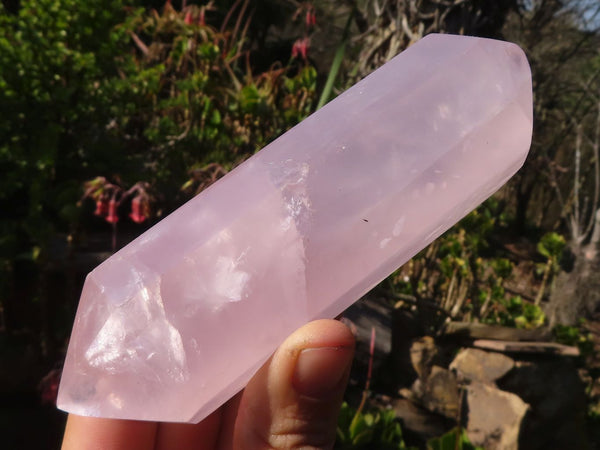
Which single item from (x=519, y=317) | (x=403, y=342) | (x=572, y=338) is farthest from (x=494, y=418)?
(x=519, y=317)

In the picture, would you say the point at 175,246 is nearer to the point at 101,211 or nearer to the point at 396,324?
the point at 101,211

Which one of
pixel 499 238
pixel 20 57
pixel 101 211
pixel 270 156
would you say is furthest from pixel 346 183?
pixel 499 238

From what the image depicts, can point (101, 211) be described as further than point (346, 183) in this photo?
Yes

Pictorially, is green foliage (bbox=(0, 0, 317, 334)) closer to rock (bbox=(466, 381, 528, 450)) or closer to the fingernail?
the fingernail

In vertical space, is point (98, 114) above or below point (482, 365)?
above

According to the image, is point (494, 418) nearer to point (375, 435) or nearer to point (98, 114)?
point (375, 435)

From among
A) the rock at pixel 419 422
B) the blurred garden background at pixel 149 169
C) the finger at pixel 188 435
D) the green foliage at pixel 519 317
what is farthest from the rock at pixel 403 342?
the finger at pixel 188 435

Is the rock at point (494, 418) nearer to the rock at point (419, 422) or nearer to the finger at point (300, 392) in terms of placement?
the rock at point (419, 422)
